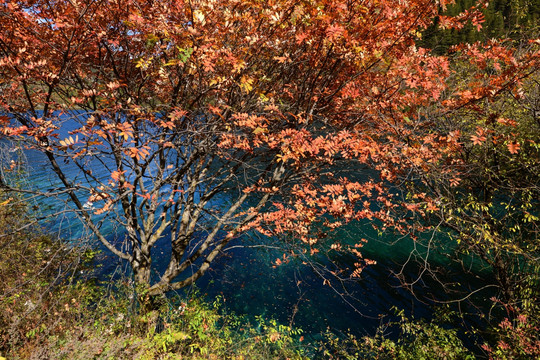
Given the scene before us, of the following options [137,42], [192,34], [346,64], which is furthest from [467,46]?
[137,42]

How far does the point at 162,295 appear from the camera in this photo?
6.23 meters

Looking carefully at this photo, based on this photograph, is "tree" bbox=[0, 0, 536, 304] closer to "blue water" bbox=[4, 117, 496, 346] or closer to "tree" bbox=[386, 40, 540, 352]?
"tree" bbox=[386, 40, 540, 352]

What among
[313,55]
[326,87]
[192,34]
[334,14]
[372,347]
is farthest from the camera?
[372,347]

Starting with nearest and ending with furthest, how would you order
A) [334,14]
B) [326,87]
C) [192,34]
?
[192,34]
[334,14]
[326,87]

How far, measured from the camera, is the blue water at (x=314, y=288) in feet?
30.5

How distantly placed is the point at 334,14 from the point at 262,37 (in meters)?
1.36

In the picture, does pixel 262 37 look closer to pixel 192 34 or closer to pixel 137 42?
pixel 192 34

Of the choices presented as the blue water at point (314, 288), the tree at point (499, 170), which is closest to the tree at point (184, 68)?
the tree at point (499, 170)

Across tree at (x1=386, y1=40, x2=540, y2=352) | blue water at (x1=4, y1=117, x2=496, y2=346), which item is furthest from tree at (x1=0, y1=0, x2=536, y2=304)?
blue water at (x1=4, y1=117, x2=496, y2=346)

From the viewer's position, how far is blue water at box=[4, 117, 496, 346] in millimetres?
9289

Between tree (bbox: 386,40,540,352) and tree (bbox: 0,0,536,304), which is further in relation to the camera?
tree (bbox: 386,40,540,352)

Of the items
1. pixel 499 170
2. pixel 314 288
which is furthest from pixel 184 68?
pixel 314 288

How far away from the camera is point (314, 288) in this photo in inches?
421

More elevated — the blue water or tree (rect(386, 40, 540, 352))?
tree (rect(386, 40, 540, 352))
